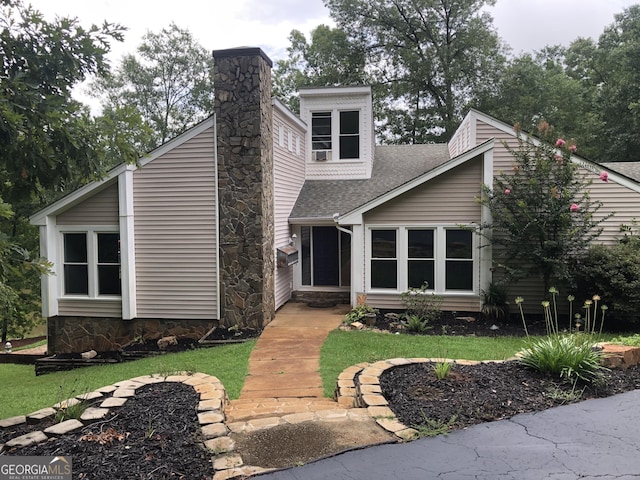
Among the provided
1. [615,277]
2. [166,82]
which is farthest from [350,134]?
[166,82]

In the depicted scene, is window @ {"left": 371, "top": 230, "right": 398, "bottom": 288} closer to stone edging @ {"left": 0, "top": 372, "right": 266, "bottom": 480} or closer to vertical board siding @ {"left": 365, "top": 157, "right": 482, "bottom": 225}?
vertical board siding @ {"left": 365, "top": 157, "right": 482, "bottom": 225}

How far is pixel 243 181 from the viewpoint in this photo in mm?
10180

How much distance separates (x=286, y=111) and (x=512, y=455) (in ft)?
33.5

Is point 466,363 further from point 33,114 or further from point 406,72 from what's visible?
point 406,72

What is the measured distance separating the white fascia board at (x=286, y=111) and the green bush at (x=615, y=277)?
7905mm

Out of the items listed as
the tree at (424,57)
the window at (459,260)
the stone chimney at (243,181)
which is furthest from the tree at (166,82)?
the window at (459,260)

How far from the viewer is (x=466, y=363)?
18.3 ft

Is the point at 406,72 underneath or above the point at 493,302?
above

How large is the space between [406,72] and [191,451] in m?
27.4

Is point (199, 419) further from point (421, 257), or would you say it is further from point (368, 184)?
point (368, 184)

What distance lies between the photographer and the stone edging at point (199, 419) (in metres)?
3.32

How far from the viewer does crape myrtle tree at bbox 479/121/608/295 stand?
9.68 m

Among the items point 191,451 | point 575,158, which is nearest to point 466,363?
point 191,451
